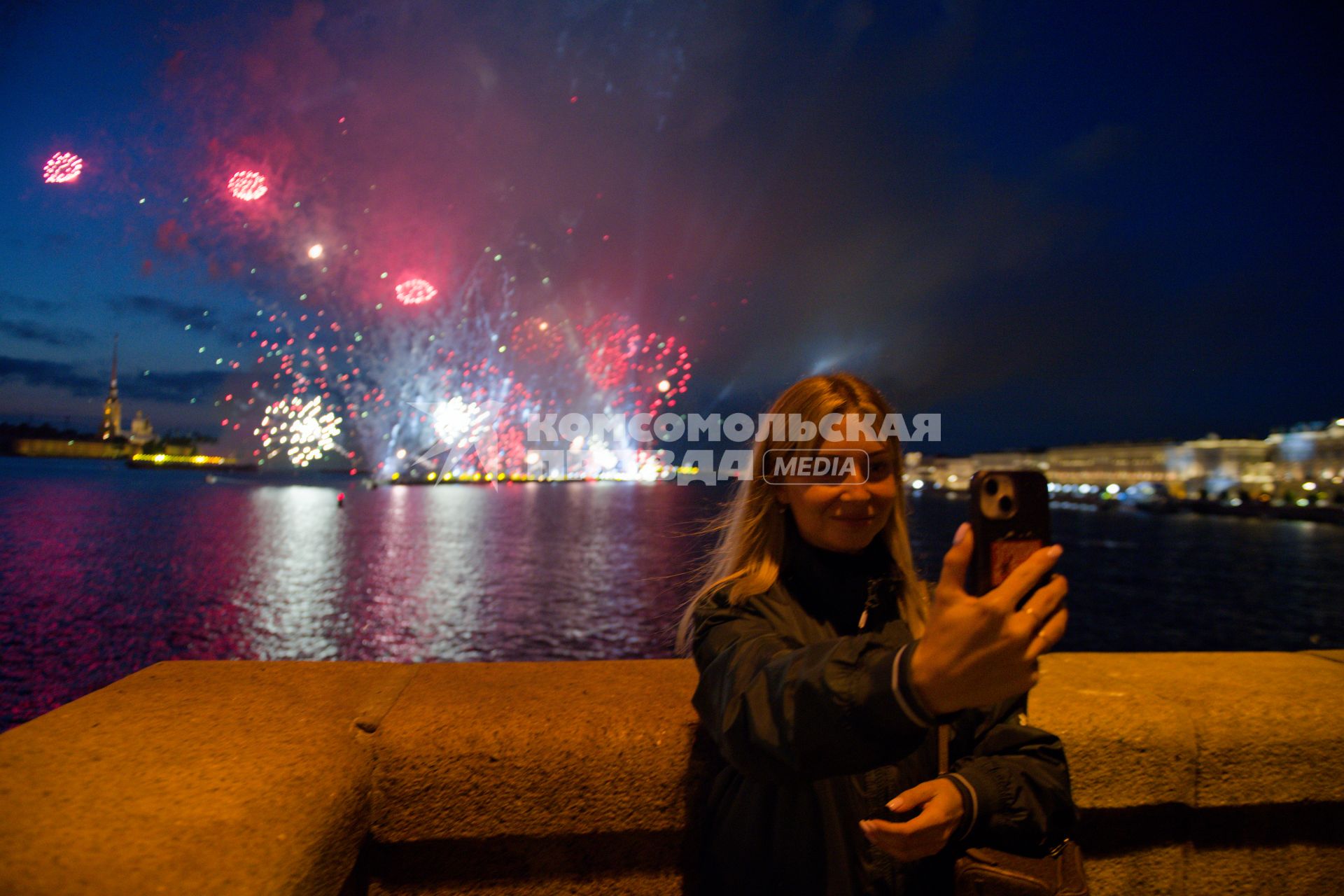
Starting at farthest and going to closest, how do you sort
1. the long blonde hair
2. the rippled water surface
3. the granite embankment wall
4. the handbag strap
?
the rippled water surface → the long blonde hair → the handbag strap → the granite embankment wall

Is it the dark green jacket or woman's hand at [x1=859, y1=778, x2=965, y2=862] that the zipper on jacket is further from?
woman's hand at [x1=859, y1=778, x2=965, y2=862]

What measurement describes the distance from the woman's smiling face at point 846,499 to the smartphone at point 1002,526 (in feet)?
2.22

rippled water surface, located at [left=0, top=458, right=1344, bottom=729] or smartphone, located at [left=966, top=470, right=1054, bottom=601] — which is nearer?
smartphone, located at [left=966, top=470, right=1054, bottom=601]

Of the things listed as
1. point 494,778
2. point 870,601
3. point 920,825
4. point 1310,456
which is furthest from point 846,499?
point 1310,456

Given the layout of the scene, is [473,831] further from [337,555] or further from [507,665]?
[337,555]

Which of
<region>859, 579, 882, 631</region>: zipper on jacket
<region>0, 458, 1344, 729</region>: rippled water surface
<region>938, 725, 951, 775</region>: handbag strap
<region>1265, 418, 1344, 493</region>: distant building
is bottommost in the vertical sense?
<region>0, 458, 1344, 729</region>: rippled water surface

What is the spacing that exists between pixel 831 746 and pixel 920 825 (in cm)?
55

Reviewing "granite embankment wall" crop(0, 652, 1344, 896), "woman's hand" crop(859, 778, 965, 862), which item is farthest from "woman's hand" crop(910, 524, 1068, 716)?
"granite embankment wall" crop(0, 652, 1344, 896)

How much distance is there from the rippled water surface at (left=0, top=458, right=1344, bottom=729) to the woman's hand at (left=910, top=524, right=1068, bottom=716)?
20.9 feet

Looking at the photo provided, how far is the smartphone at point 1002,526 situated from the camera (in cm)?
119

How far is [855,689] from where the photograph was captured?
1216mm
